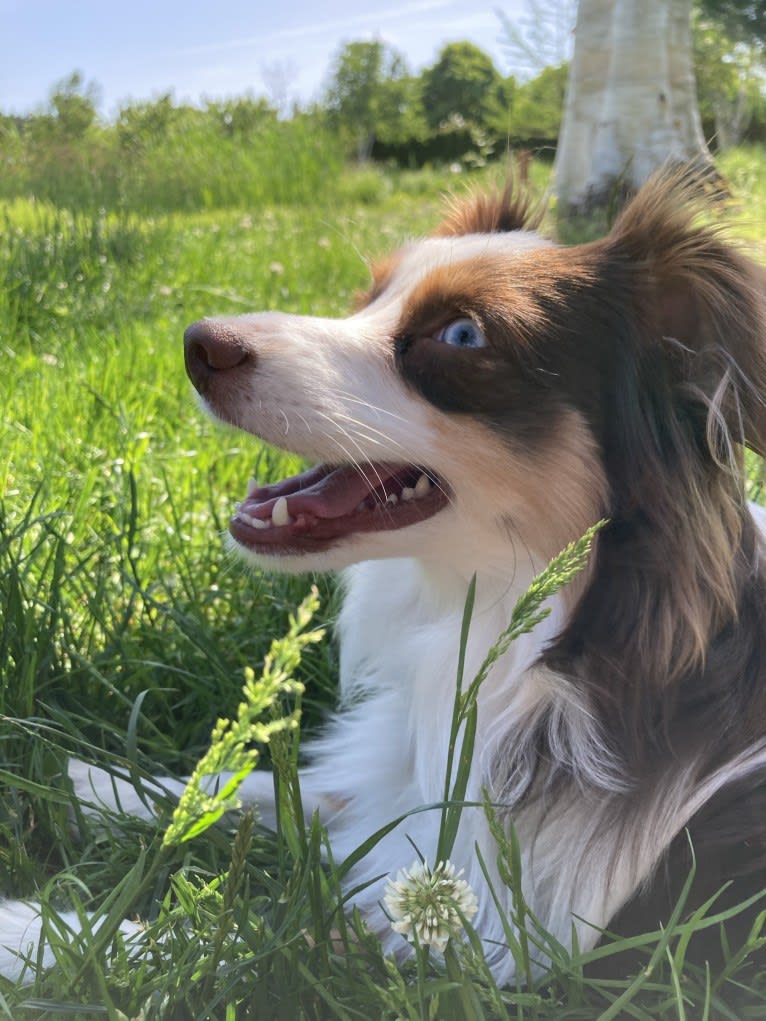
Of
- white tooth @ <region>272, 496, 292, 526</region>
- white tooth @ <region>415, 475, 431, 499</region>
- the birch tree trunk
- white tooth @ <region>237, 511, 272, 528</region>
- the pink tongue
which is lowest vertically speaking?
white tooth @ <region>237, 511, 272, 528</region>

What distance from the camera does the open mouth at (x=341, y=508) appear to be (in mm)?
2012

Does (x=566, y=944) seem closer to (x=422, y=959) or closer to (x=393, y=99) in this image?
(x=422, y=959)

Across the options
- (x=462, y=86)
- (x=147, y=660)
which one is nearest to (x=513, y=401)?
(x=147, y=660)

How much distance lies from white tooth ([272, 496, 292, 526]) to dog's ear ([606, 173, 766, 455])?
31.2 inches

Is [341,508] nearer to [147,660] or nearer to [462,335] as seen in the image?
[462,335]

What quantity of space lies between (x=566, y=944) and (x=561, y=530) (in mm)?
765

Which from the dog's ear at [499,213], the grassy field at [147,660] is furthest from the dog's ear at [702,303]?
the dog's ear at [499,213]

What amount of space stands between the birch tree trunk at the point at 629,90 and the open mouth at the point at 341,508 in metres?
4.12

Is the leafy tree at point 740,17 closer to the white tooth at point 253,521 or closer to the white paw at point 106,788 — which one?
the white tooth at point 253,521

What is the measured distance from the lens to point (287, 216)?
938 cm

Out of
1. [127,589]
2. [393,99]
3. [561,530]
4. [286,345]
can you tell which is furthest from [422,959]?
[393,99]

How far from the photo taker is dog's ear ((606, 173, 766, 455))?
191 cm

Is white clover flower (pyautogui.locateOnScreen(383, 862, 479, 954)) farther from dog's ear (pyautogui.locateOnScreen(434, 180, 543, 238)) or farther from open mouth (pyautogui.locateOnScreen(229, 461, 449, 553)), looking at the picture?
dog's ear (pyautogui.locateOnScreen(434, 180, 543, 238))

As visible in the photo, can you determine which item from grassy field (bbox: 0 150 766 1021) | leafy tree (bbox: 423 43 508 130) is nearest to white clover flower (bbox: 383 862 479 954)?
grassy field (bbox: 0 150 766 1021)
